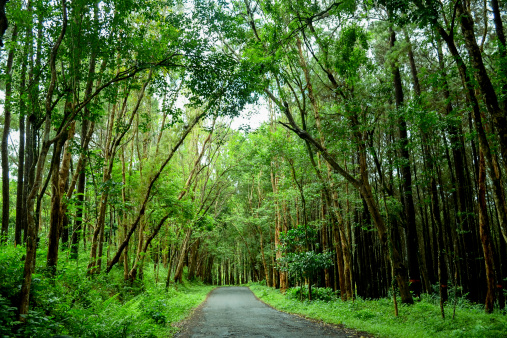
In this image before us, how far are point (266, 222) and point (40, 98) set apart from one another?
19435mm

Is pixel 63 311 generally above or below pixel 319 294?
above

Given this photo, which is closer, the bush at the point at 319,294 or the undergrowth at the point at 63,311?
the undergrowth at the point at 63,311

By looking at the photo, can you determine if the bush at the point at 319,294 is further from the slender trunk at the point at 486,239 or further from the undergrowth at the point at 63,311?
the undergrowth at the point at 63,311

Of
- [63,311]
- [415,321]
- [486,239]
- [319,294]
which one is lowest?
[319,294]

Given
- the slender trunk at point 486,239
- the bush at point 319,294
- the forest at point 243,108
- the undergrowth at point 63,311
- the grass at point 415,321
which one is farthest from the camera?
the bush at point 319,294

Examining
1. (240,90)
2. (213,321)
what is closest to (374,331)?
(213,321)

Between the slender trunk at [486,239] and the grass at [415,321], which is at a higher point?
the slender trunk at [486,239]

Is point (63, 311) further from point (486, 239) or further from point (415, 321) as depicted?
point (486, 239)

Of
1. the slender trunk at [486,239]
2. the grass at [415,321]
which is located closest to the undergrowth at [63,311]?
the grass at [415,321]

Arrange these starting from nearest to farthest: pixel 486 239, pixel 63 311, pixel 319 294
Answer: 1. pixel 63 311
2. pixel 486 239
3. pixel 319 294

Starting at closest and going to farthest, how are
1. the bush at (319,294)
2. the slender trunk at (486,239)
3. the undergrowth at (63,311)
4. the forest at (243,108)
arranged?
1. the undergrowth at (63,311)
2. the forest at (243,108)
3. the slender trunk at (486,239)
4. the bush at (319,294)

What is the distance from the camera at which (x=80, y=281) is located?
8328 mm

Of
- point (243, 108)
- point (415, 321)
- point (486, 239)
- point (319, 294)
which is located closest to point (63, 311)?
point (243, 108)

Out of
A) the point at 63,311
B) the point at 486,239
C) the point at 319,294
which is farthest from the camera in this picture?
the point at 319,294
